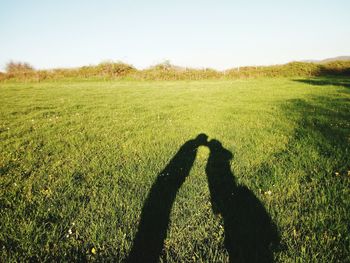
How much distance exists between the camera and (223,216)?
3299 millimetres

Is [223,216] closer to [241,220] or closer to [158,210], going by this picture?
[241,220]

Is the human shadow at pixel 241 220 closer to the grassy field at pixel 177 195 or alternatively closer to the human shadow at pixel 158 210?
the grassy field at pixel 177 195

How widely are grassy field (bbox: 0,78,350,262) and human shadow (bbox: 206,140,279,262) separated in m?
0.01

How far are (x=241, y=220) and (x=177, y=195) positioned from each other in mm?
1078

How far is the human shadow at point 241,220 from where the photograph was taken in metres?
2.65

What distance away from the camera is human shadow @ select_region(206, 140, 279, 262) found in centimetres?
265

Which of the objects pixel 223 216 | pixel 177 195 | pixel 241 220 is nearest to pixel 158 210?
pixel 177 195

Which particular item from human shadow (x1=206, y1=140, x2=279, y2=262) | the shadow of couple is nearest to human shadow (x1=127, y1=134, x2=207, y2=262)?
the shadow of couple

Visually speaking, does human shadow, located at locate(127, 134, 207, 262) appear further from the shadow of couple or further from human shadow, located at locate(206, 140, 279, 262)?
human shadow, located at locate(206, 140, 279, 262)

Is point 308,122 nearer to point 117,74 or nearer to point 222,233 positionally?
point 222,233

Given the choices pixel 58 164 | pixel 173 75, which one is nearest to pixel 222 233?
pixel 58 164

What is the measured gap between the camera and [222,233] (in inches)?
117

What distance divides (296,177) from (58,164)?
4.62 m

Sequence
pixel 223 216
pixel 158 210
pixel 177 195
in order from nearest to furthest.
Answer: pixel 223 216
pixel 158 210
pixel 177 195
